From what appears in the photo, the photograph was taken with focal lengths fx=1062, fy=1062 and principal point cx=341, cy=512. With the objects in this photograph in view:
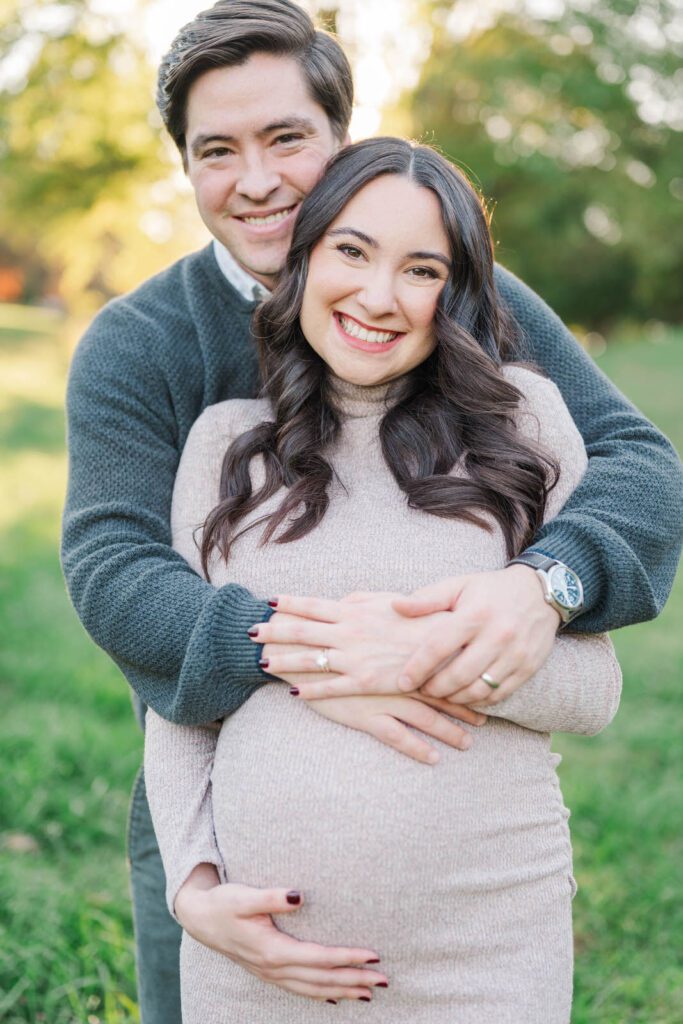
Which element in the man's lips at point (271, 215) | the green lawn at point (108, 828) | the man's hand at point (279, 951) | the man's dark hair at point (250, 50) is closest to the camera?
the man's hand at point (279, 951)

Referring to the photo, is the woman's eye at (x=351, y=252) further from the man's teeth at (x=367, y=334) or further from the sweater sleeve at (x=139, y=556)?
the sweater sleeve at (x=139, y=556)

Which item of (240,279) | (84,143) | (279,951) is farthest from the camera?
(84,143)

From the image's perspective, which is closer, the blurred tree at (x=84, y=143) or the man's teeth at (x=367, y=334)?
the man's teeth at (x=367, y=334)

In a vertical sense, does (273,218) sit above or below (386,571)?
above

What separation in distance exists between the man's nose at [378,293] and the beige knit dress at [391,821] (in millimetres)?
369

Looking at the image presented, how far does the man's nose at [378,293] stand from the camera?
2.05 m

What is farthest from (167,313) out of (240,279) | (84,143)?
(84,143)

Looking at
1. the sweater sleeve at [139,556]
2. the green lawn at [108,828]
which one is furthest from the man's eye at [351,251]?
the green lawn at [108,828]

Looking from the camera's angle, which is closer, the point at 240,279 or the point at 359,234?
the point at 359,234

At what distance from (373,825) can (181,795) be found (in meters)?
0.40

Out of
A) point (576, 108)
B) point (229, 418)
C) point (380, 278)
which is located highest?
point (576, 108)

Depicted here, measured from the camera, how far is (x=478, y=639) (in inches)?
70.7

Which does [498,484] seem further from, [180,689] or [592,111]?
[592,111]

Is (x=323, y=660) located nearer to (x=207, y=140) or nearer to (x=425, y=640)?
(x=425, y=640)
